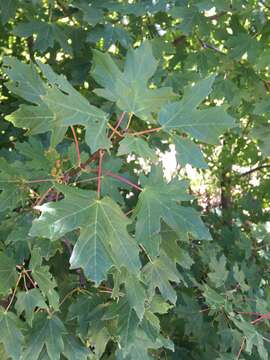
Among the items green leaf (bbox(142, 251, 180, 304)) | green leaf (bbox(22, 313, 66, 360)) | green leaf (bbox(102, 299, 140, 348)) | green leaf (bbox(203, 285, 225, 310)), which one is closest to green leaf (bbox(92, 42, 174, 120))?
green leaf (bbox(142, 251, 180, 304))

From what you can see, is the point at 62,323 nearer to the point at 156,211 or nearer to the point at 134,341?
the point at 134,341

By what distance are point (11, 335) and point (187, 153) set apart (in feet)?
2.49

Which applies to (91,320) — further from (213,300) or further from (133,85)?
(133,85)

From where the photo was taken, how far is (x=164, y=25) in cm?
264

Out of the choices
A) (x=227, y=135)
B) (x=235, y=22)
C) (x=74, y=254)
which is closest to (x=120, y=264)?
(x=74, y=254)

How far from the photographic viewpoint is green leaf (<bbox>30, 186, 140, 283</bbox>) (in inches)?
46.8

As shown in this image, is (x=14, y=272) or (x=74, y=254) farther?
(x=14, y=272)

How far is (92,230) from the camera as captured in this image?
48.3 inches

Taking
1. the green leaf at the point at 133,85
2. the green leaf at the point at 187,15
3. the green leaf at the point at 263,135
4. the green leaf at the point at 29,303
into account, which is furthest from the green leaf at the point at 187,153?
the green leaf at the point at 263,135

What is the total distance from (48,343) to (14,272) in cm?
24

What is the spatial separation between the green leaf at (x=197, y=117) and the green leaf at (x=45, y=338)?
0.73 m

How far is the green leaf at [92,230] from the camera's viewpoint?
119cm

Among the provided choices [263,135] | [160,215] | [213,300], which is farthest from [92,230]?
[263,135]

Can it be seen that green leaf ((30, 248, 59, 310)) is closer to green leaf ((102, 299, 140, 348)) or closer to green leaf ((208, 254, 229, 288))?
green leaf ((102, 299, 140, 348))
